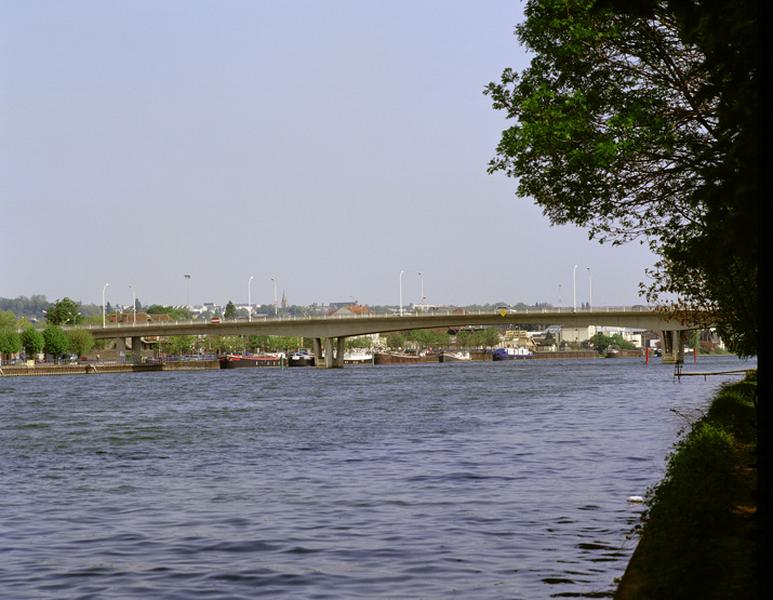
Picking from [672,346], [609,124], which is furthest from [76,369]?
[609,124]

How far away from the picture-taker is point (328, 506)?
2391 centimetres

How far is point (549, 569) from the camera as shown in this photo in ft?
54.4

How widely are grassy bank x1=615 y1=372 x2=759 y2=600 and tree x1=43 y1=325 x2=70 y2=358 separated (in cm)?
16890

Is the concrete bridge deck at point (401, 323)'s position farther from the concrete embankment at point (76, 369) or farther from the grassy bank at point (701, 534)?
the grassy bank at point (701, 534)

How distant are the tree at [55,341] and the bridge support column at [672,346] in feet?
294

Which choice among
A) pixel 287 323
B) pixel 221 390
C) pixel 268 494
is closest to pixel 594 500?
pixel 268 494

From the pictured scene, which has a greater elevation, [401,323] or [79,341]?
[401,323]

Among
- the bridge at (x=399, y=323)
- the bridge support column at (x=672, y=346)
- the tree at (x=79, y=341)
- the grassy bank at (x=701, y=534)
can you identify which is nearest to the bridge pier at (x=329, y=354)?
the bridge at (x=399, y=323)

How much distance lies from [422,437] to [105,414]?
27055mm

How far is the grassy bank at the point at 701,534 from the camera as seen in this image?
439 inches

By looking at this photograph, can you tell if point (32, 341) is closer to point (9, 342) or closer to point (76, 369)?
point (9, 342)

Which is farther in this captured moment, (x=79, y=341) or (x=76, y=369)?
(x=79, y=341)

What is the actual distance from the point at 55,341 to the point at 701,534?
174m

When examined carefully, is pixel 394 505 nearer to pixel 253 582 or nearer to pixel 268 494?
pixel 268 494
